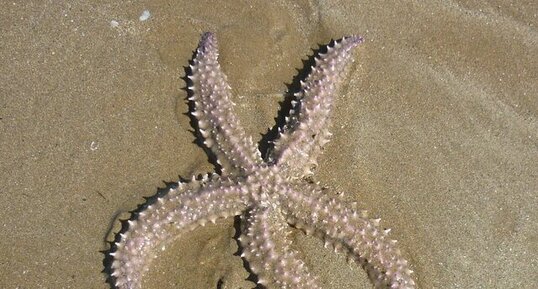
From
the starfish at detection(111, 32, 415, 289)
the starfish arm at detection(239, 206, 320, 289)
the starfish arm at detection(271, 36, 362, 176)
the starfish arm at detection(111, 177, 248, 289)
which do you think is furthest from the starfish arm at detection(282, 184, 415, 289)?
the starfish arm at detection(111, 177, 248, 289)

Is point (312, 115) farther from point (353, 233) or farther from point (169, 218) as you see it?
point (169, 218)

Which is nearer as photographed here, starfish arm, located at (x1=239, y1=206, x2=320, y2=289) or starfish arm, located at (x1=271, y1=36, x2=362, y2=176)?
starfish arm, located at (x1=239, y1=206, x2=320, y2=289)

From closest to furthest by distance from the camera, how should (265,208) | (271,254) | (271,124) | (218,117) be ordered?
(271,254) → (265,208) → (218,117) → (271,124)

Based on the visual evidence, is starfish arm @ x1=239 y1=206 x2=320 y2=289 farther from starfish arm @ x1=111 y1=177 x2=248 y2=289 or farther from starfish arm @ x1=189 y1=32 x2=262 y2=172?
starfish arm @ x1=189 y1=32 x2=262 y2=172

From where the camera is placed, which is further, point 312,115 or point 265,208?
point 312,115

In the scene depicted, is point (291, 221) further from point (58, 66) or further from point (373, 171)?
point (58, 66)

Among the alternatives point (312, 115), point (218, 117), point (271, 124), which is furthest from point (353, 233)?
point (218, 117)

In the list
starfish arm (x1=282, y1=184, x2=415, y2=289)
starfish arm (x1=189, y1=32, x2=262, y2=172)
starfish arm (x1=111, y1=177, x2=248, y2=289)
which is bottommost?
starfish arm (x1=111, y1=177, x2=248, y2=289)
